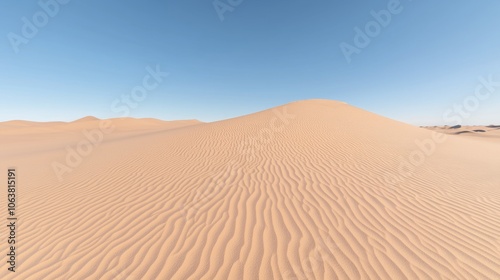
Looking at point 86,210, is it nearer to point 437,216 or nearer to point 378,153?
point 437,216

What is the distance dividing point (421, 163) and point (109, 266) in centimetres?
975

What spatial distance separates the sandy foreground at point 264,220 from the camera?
271 cm

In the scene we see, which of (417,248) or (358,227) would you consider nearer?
(417,248)

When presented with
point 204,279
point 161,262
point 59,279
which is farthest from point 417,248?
point 59,279

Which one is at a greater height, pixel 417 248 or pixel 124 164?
pixel 124 164

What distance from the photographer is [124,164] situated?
7996 millimetres

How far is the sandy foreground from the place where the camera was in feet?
8.89

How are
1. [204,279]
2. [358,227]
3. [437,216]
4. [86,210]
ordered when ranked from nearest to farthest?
[204,279] < [358,227] < [437,216] < [86,210]
